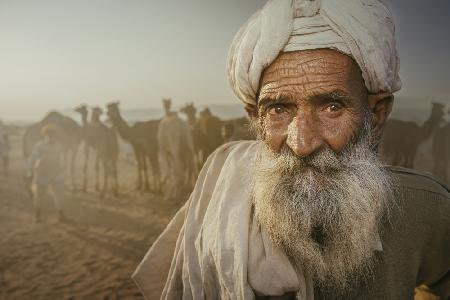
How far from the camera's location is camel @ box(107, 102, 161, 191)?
38.9ft

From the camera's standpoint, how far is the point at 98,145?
11781 mm

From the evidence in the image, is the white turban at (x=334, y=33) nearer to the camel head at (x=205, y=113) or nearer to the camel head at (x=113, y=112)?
the camel head at (x=205, y=113)

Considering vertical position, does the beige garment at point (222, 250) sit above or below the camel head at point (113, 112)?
below

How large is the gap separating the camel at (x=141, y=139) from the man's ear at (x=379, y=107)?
10819 mm

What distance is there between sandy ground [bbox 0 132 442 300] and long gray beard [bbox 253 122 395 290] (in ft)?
2.87

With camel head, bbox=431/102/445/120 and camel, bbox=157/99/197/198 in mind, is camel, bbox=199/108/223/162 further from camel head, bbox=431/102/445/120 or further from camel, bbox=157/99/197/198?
camel head, bbox=431/102/445/120

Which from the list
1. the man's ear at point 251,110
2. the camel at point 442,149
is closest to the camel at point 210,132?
the camel at point 442,149

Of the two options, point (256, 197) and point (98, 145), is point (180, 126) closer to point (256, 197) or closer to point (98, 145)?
point (98, 145)

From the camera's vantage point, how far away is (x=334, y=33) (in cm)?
138

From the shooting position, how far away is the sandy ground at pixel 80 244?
5.18m

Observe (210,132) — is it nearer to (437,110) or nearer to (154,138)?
(154,138)

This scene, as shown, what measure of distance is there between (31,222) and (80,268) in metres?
4.03

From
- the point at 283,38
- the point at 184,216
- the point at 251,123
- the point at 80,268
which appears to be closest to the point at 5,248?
the point at 80,268

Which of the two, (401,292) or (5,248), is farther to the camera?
(5,248)
